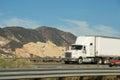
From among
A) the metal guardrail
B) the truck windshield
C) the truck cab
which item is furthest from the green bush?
the truck windshield

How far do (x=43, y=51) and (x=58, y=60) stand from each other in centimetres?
3174

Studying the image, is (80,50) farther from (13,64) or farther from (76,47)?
(13,64)

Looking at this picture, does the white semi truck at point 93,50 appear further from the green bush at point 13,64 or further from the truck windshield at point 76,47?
the green bush at point 13,64

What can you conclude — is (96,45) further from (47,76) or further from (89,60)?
(47,76)

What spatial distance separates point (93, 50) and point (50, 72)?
3662cm

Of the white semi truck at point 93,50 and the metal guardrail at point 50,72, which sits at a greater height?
the white semi truck at point 93,50

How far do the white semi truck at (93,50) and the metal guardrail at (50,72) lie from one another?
3142 cm

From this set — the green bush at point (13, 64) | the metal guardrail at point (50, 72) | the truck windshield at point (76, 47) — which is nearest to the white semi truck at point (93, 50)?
the truck windshield at point (76, 47)

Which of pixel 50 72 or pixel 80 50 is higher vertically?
pixel 80 50

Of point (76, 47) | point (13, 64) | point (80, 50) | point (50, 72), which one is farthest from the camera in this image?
point (80, 50)

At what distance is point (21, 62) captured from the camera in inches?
936

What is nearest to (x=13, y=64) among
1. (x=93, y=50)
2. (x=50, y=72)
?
(x=50, y=72)

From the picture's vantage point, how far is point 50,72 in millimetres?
18922

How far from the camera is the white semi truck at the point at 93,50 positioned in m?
53.5
